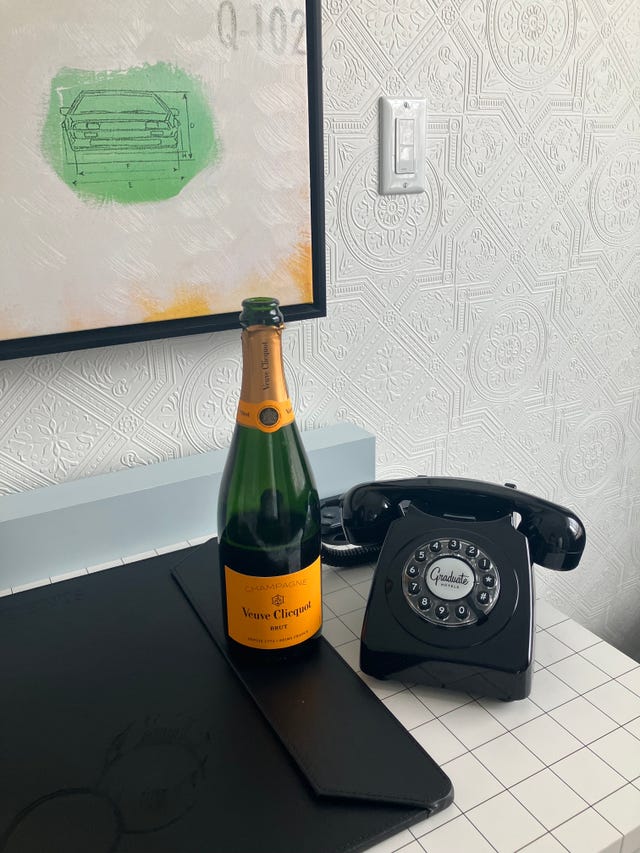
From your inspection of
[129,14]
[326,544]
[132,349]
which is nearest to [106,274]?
[132,349]

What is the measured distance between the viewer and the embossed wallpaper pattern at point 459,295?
2.76ft

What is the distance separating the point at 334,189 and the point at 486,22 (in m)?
0.29

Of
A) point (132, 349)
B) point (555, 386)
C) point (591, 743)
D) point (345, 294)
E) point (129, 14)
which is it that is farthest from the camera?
point (555, 386)

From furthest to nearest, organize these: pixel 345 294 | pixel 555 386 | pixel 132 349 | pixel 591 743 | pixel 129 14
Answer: pixel 555 386 < pixel 345 294 < pixel 132 349 < pixel 129 14 < pixel 591 743

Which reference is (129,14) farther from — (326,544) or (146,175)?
(326,544)

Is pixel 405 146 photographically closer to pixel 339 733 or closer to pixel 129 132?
pixel 129 132

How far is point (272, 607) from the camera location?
0.61m

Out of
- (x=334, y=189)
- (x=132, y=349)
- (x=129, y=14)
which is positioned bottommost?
(x=132, y=349)

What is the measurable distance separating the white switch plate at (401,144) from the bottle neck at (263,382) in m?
0.40

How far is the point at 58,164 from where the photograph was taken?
706mm

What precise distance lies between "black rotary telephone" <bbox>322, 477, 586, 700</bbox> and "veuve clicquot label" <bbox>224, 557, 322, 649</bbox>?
6 centimetres

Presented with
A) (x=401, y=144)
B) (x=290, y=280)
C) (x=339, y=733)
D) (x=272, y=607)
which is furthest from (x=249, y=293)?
(x=339, y=733)

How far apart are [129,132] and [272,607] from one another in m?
0.46

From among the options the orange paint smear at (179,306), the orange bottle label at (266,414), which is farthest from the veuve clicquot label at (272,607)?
the orange paint smear at (179,306)
